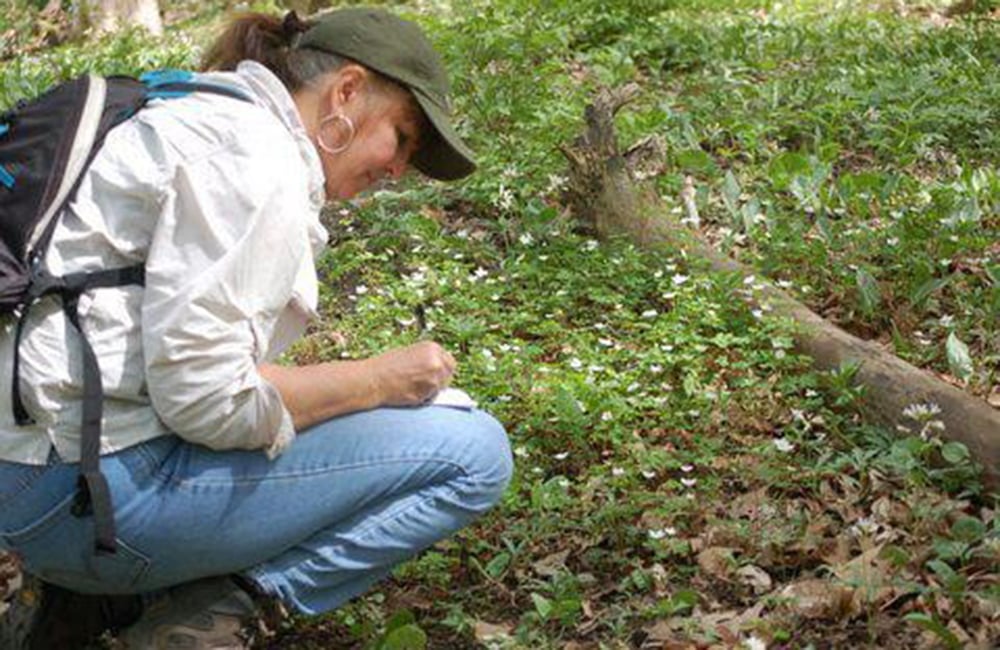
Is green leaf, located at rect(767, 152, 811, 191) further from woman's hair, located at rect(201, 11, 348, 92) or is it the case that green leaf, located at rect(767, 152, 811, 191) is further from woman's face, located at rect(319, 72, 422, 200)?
woman's hair, located at rect(201, 11, 348, 92)

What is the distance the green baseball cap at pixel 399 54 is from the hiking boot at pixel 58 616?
120cm

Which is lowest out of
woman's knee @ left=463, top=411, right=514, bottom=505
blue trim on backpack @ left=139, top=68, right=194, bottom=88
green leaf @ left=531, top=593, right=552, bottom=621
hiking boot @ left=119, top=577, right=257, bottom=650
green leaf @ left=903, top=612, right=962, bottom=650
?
green leaf @ left=531, top=593, right=552, bottom=621

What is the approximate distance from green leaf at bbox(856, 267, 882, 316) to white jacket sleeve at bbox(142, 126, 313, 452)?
246 centimetres

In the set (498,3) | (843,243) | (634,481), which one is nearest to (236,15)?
(634,481)

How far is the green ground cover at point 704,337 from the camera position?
323 cm

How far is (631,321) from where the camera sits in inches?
179

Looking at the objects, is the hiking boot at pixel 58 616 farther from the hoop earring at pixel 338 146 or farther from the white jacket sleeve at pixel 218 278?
the hoop earring at pixel 338 146

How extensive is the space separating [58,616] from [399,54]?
1.42 meters

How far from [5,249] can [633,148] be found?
3423mm

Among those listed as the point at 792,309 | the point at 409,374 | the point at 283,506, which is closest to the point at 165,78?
the point at 409,374

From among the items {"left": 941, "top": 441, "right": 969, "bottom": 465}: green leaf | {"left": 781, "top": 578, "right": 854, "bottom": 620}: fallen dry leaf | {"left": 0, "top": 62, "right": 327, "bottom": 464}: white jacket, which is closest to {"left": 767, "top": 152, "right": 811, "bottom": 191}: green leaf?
{"left": 941, "top": 441, "right": 969, "bottom": 465}: green leaf

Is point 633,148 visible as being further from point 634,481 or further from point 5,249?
point 5,249

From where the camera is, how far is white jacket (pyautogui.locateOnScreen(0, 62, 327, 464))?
8.14ft

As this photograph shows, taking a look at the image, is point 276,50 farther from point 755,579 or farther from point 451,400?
point 755,579
